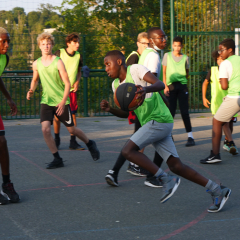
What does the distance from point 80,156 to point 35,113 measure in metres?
5.74

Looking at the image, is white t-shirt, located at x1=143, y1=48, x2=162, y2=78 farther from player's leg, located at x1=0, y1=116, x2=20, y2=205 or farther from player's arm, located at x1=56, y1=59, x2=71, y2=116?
player's leg, located at x1=0, y1=116, x2=20, y2=205

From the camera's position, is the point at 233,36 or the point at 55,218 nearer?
the point at 55,218

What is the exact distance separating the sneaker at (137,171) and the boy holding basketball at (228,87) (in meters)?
1.19

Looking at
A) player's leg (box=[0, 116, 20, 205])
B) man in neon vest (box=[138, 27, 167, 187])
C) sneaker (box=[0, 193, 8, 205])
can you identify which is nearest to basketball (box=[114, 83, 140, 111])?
player's leg (box=[0, 116, 20, 205])

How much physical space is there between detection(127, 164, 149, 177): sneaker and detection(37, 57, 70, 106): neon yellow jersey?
1.49m

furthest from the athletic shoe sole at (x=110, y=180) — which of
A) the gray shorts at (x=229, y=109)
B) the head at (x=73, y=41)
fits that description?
the head at (x=73, y=41)

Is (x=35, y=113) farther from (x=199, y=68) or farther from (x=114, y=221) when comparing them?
(x=114, y=221)

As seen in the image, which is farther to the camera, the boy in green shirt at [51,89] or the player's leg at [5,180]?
the boy in green shirt at [51,89]

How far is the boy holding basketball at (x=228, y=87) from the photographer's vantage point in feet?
19.6

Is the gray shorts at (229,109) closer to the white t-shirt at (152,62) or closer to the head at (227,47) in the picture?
the head at (227,47)

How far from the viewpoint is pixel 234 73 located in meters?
6.00

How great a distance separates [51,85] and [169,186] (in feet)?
9.46

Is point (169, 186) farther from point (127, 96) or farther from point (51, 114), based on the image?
point (51, 114)

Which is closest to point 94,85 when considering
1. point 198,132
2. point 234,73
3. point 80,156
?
point 198,132
